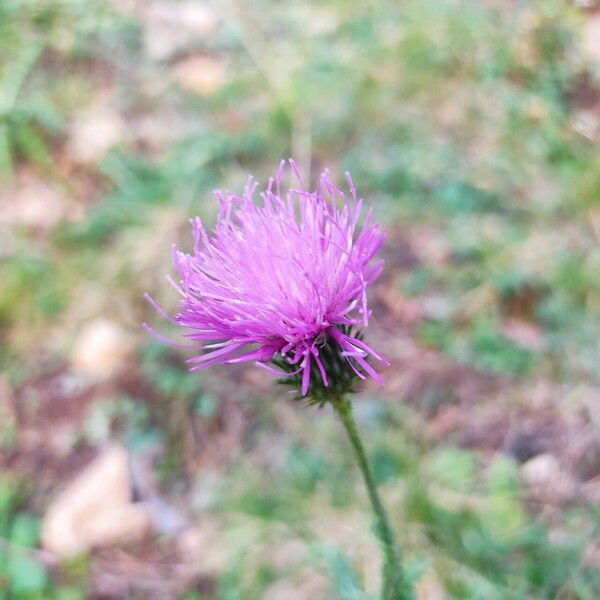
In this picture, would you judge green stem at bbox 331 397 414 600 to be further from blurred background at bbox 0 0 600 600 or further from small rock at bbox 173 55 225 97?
small rock at bbox 173 55 225 97

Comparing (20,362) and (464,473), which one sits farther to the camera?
(20,362)

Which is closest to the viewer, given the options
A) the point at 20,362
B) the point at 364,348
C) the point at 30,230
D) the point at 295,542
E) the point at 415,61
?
the point at 364,348

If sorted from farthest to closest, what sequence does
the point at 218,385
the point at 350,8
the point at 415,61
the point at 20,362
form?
the point at 350,8, the point at 415,61, the point at 20,362, the point at 218,385

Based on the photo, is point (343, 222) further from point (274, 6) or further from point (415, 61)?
point (274, 6)

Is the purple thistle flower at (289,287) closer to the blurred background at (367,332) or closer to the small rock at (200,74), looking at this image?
the blurred background at (367,332)

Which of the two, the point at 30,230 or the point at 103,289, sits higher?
the point at 30,230

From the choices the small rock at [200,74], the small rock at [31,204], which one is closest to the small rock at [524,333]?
the small rock at [31,204]

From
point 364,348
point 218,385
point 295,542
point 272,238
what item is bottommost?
point 295,542

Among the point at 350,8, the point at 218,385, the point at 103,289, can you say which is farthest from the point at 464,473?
the point at 350,8

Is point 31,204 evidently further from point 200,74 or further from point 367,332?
point 367,332
